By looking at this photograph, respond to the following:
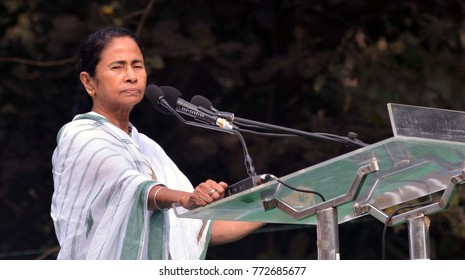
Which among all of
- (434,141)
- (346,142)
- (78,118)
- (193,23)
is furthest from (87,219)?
(193,23)

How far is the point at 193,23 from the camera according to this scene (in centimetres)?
544

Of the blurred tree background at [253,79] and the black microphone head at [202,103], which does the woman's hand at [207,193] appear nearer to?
the black microphone head at [202,103]

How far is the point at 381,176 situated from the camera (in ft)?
7.77

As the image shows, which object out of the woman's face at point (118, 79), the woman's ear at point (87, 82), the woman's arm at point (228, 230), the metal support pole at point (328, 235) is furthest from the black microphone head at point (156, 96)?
the metal support pole at point (328, 235)

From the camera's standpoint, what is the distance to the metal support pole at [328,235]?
230 centimetres

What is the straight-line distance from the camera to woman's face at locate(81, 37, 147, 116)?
115 inches

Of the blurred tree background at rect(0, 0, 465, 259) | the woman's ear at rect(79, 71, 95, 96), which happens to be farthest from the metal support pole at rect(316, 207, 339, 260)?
the blurred tree background at rect(0, 0, 465, 259)

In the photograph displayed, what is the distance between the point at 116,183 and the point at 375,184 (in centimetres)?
67

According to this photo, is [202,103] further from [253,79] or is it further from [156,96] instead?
[253,79]

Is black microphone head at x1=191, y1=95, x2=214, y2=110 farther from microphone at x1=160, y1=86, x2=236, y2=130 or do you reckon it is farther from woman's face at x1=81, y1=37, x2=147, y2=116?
woman's face at x1=81, y1=37, x2=147, y2=116

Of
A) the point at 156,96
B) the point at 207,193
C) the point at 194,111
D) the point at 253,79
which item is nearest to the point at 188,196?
the point at 207,193

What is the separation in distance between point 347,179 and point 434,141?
0.82 ft

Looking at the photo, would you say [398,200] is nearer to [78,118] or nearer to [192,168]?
[78,118]

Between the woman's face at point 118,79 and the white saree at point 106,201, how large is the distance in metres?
0.06
